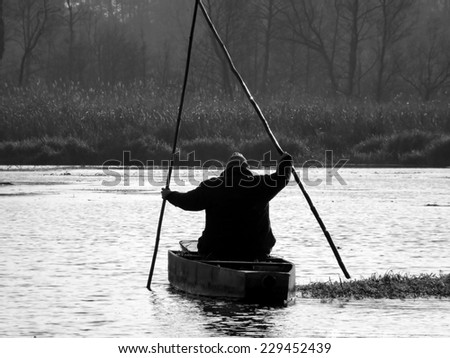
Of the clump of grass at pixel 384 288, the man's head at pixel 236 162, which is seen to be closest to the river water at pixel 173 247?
the clump of grass at pixel 384 288

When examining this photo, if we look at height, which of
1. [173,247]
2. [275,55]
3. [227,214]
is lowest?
[173,247]

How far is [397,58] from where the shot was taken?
63688mm

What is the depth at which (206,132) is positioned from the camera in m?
43.1

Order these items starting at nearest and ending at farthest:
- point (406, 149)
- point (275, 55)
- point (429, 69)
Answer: point (406, 149)
point (429, 69)
point (275, 55)

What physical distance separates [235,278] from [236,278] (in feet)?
0.08

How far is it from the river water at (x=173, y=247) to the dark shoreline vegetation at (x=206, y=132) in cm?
503

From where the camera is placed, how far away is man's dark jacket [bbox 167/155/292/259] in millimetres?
14805

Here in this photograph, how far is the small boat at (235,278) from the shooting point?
46.4 feet

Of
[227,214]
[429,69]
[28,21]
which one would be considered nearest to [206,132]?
[429,69]

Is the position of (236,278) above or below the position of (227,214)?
below

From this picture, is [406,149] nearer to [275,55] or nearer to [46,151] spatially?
[46,151]

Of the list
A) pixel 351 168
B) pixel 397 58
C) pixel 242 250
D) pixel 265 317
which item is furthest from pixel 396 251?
pixel 397 58

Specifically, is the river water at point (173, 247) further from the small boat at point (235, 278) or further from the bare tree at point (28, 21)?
the bare tree at point (28, 21)

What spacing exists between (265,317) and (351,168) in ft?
93.7
